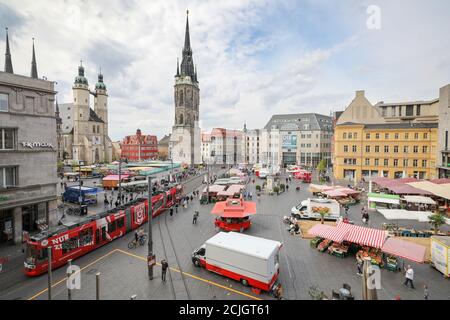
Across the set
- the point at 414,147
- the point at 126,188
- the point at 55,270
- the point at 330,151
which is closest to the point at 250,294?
the point at 55,270

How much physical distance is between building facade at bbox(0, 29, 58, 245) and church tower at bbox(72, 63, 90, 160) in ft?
268

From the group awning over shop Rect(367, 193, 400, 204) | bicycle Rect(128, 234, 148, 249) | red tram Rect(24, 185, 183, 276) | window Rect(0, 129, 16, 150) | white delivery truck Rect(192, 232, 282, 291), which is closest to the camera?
white delivery truck Rect(192, 232, 282, 291)

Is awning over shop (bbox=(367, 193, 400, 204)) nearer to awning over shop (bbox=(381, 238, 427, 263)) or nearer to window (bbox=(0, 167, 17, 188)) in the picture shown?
awning over shop (bbox=(381, 238, 427, 263))

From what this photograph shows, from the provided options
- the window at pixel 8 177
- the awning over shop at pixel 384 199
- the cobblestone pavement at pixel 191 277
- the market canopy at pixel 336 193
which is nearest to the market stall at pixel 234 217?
the cobblestone pavement at pixel 191 277

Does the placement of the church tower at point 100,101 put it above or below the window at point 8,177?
above

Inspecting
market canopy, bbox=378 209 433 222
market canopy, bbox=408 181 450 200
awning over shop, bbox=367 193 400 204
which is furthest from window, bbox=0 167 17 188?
market canopy, bbox=408 181 450 200

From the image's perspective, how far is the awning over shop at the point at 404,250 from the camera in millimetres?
14195

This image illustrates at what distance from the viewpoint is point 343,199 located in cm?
3444

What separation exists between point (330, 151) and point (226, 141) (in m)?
39.8

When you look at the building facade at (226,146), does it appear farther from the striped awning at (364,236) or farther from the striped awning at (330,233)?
the striped awning at (364,236)

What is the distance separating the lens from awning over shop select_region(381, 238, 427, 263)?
1420 centimetres

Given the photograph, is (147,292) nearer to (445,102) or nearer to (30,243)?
(30,243)
